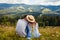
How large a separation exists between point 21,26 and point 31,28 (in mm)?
197

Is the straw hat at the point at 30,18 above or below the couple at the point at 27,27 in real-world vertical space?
above

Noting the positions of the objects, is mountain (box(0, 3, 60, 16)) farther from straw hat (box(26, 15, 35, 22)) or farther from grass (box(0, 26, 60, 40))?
grass (box(0, 26, 60, 40))

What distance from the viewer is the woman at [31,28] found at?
3930mm

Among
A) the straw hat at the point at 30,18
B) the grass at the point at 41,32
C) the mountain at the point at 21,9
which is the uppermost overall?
the mountain at the point at 21,9

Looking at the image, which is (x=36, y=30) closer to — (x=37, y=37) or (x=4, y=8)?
(x=37, y=37)

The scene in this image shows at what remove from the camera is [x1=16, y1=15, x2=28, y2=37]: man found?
154 inches

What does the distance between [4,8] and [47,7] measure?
84cm

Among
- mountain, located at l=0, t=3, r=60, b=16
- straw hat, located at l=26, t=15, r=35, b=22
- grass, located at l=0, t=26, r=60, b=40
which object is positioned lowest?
grass, located at l=0, t=26, r=60, b=40

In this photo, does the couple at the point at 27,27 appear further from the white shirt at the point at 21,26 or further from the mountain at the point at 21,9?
the mountain at the point at 21,9

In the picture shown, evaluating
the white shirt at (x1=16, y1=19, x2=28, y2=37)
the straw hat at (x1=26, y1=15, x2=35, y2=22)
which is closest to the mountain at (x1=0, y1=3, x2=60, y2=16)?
the straw hat at (x1=26, y1=15, x2=35, y2=22)

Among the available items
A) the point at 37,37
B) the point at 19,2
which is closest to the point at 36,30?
the point at 37,37

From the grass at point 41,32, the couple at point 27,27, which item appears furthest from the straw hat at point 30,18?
the grass at point 41,32

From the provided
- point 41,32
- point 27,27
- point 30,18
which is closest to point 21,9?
point 30,18

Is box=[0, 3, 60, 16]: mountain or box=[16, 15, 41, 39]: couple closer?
box=[16, 15, 41, 39]: couple
